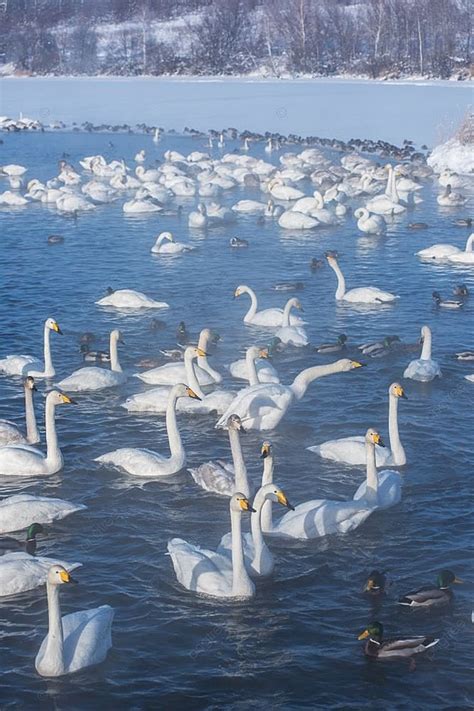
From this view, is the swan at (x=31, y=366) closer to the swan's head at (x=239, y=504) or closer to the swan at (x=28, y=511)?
the swan at (x=28, y=511)

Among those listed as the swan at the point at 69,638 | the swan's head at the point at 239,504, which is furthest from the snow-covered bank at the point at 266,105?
the swan at the point at 69,638

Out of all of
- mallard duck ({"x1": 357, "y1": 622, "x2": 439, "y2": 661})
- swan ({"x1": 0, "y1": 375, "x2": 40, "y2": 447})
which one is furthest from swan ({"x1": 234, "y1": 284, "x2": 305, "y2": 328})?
mallard duck ({"x1": 357, "y1": 622, "x2": 439, "y2": 661})

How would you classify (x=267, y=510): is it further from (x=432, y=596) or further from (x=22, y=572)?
(x=22, y=572)

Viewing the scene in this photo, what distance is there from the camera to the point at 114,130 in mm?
71062

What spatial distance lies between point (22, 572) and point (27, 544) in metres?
1.28

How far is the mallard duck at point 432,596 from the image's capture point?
1417 centimetres

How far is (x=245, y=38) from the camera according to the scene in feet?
344

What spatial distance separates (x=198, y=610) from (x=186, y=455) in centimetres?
505

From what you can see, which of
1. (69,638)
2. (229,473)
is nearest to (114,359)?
(229,473)

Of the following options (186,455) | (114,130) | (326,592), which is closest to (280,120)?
(114,130)

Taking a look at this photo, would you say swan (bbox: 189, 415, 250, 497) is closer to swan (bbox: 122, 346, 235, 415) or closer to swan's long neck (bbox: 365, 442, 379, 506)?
swan's long neck (bbox: 365, 442, 379, 506)

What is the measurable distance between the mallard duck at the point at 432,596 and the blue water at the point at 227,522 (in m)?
0.16

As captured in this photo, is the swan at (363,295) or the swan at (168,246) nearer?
the swan at (363,295)

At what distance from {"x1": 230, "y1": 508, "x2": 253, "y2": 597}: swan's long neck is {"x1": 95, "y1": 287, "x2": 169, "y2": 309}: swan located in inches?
553
